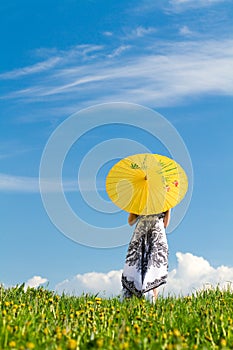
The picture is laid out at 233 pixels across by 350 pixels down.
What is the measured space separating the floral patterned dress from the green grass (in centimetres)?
117

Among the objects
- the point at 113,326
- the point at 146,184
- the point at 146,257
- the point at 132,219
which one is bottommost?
the point at 113,326

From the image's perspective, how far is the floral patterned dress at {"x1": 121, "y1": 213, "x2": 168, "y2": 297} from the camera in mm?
9047

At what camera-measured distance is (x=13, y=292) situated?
7.85 metres

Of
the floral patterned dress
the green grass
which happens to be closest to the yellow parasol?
the floral patterned dress

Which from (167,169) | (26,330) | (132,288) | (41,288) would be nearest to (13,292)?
(41,288)

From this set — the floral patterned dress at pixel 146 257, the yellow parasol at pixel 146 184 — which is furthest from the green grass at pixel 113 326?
the yellow parasol at pixel 146 184

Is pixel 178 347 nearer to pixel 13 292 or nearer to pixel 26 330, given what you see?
pixel 26 330

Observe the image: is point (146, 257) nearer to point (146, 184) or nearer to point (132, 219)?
point (132, 219)

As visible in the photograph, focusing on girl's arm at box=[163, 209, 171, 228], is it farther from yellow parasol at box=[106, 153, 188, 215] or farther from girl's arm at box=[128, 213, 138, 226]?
girl's arm at box=[128, 213, 138, 226]

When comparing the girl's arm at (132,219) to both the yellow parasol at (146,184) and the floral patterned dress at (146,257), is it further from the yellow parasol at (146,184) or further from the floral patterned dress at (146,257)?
the yellow parasol at (146,184)

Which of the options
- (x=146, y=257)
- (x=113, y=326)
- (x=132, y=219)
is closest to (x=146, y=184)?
(x=132, y=219)

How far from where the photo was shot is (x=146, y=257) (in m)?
9.16

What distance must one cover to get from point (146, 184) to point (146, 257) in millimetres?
1162

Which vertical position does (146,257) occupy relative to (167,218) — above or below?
below
